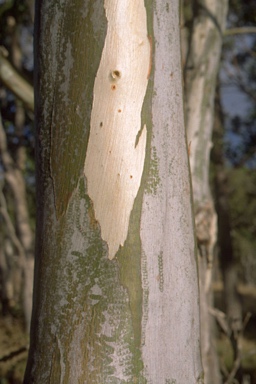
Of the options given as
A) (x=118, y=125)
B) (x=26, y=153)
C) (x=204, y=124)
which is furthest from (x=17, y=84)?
(x=26, y=153)

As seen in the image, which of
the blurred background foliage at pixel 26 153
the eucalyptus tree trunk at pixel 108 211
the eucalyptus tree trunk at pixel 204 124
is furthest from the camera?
the blurred background foliage at pixel 26 153

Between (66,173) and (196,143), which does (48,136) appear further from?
(196,143)

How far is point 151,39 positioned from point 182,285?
689 millimetres

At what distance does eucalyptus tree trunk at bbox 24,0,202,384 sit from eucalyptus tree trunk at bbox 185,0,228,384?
5.38 ft

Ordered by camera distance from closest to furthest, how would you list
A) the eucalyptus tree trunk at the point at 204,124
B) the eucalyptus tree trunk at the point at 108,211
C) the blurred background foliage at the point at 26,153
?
1. the eucalyptus tree trunk at the point at 108,211
2. the eucalyptus tree trunk at the point at 204,124
3. the blurred background foliage at the point at 26,153

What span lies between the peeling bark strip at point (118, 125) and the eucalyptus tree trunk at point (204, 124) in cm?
170

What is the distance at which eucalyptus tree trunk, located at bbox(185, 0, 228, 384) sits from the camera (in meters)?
3.13

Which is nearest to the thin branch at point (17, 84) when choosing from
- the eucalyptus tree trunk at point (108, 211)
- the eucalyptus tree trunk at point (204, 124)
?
the eucalyptus tree trunk at point (204, 124)

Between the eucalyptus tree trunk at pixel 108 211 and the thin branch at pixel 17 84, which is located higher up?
the thin branch at pixel 17 84

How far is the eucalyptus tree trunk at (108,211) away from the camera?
136 centimetres

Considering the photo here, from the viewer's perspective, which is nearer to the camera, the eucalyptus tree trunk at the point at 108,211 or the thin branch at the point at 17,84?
the eucalyptus tree trunk at the point at 108,211

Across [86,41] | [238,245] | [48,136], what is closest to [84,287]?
[48,136]

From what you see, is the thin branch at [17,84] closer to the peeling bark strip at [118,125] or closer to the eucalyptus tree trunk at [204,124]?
the eucalyptus tree trunk at [204,124]

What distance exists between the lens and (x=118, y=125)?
1424 millimetres
